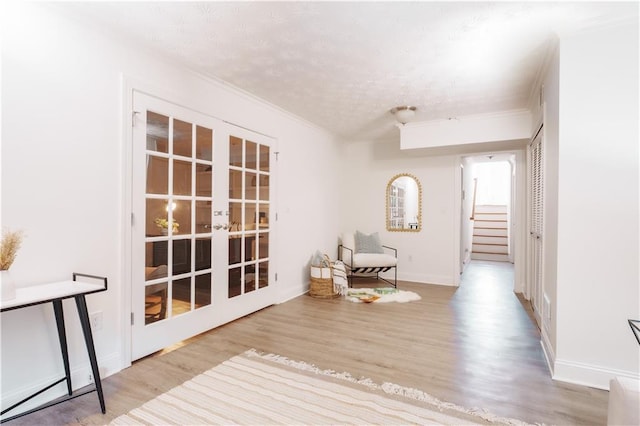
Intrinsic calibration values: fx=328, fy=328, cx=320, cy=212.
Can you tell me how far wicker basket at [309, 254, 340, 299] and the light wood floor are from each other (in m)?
0.16

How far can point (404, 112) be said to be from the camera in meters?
3.96

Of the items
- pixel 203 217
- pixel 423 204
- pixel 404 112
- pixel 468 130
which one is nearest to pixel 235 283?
pixel 203 217

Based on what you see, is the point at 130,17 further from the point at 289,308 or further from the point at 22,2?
the point at 289,308

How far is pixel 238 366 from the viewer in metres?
2.42

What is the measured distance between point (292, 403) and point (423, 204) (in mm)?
4132

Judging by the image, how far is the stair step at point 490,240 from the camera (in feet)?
28.3

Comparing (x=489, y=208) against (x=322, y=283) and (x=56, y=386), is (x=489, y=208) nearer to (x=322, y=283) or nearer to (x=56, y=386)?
(x=322, y=283)

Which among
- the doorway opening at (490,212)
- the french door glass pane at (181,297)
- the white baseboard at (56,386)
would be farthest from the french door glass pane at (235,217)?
the doorway opening at (490,212)

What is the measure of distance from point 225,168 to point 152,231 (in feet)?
3.19

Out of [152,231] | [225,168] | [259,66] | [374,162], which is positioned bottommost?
[152,231]

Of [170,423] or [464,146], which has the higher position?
[464,146]

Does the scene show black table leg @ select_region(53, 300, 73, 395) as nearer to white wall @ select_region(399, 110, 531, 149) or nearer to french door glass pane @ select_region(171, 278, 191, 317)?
french door glass pane @ select_region(171, 278, 191, 317)

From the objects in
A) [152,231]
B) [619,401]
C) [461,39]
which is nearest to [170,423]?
[152,231]

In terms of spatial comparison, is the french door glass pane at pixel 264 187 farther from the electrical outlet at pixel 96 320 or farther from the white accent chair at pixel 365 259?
the electrical outlet at pixel 96 320
